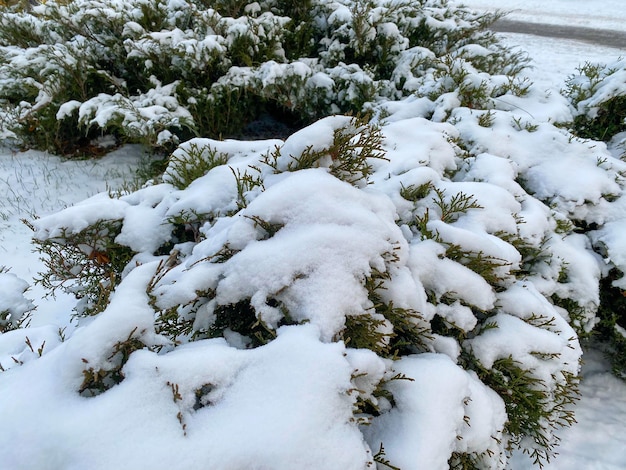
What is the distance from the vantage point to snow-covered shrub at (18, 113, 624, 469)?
133 cm

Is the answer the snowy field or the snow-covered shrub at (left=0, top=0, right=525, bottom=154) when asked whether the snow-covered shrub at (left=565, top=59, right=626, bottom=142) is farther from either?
the snow-covered shrub at (left=0, top=0, right=525, bottom=154)

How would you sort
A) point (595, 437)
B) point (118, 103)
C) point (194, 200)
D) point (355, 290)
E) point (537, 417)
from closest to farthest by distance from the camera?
point (355, 290), point (537, 417), point (194, 200), point (595, 437), point (118, 103)

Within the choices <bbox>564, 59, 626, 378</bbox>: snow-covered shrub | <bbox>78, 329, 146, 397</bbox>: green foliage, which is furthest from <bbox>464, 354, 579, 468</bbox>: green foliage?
<bbox>78, 329, 146, 397</bbox>: green foliage

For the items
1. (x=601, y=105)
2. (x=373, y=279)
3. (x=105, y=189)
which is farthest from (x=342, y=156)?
(x=105, y=189)

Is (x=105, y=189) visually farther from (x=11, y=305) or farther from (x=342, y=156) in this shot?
(x=342, y=156)

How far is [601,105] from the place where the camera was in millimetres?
3512

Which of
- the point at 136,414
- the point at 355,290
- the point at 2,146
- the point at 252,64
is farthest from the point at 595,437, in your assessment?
the point at 2,146

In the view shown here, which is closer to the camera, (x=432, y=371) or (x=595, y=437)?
(x=432, y=371)

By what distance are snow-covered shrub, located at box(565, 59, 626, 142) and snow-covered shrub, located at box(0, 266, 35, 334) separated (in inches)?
185

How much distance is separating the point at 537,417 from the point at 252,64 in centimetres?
461

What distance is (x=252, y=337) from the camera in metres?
1.54

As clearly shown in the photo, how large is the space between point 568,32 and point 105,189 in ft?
42.2

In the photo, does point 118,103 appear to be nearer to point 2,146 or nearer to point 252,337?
point 2,146

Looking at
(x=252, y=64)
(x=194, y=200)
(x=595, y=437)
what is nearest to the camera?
(x=194, y=200)
